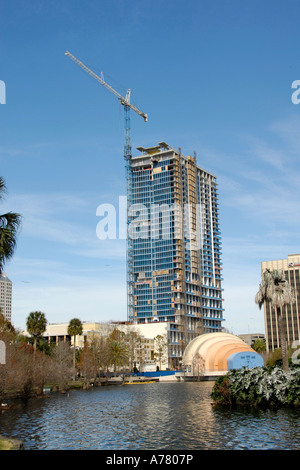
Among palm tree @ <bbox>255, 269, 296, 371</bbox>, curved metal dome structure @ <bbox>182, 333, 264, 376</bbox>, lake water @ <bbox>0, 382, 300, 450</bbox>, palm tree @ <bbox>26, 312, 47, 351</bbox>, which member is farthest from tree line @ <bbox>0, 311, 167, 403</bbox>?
palm tree @ <bbox>255, 269, 296, 371</bbox>

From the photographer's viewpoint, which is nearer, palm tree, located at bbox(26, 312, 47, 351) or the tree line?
the tree line

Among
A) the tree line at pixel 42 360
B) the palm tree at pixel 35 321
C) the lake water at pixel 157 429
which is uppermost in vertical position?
the palm tree at pixel 35 321

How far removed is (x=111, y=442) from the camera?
34.5 metres

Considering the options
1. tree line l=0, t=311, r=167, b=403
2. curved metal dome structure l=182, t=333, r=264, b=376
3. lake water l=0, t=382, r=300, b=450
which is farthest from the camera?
curved metal dome structure l=182, t=333, r=264, b=376

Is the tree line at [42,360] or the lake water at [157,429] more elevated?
the tree line at [42,360]

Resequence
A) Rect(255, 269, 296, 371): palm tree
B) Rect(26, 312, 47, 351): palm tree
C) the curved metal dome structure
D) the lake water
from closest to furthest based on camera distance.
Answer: the lake water, Rect(255, 269, 296, 371): palm tree, Rect(26, 312, 47, 351): palm tree, the curved metal dome structure

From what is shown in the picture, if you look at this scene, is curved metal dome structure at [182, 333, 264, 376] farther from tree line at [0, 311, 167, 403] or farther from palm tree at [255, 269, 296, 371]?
palm tree at [255, 269, 296, 371]

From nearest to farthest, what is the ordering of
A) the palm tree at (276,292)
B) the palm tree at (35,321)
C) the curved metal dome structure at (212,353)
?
the palm tree at (276,292), the palm tree at (35,321), the curved metal dome structure at (212,353)

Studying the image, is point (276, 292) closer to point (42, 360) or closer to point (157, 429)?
point (157, 429)

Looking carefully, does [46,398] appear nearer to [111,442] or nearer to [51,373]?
[51,373]

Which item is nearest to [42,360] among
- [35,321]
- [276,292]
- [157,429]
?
[35,321]

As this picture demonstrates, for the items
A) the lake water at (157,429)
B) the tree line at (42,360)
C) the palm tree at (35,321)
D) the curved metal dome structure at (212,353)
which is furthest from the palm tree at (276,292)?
the curved metal dome structure at (212,353)

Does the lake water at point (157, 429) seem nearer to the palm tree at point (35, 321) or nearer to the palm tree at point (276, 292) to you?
the palm tree at point (276, 292)

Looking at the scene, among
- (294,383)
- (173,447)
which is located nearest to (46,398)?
(294,383)
